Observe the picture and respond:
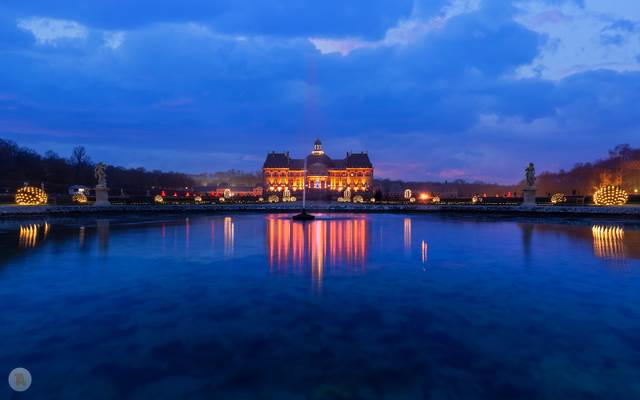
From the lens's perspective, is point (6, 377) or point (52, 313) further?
point (52, 313)

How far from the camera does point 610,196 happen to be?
43250 millimetres

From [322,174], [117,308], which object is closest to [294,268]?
[117,308]

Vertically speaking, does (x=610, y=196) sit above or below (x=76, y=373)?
above

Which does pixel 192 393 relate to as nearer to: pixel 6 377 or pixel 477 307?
pixel 6 377

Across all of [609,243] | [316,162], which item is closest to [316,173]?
[316,162]

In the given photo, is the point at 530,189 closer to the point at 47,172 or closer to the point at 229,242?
the point at 229,242

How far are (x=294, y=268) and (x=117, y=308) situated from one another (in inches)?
229

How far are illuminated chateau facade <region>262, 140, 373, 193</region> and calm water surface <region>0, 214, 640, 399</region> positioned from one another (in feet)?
323

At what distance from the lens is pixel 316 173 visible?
4469 inches

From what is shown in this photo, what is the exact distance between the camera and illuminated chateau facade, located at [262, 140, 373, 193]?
11381cm

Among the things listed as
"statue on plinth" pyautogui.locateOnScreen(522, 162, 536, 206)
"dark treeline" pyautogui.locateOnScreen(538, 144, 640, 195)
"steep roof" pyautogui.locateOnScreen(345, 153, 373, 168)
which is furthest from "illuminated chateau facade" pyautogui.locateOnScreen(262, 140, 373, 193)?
"statue on plinth" pyautogui.locateOnScreen(522, 162, 536, 206)

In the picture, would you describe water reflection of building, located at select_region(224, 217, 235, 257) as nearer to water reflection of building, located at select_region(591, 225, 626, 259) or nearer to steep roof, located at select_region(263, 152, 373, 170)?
water reflection of building, located at select_region(591, 225, 626, 259)

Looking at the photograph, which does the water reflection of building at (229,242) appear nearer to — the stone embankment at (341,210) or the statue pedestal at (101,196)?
the stone embankment at (341,210)

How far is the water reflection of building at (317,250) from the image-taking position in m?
13.3
